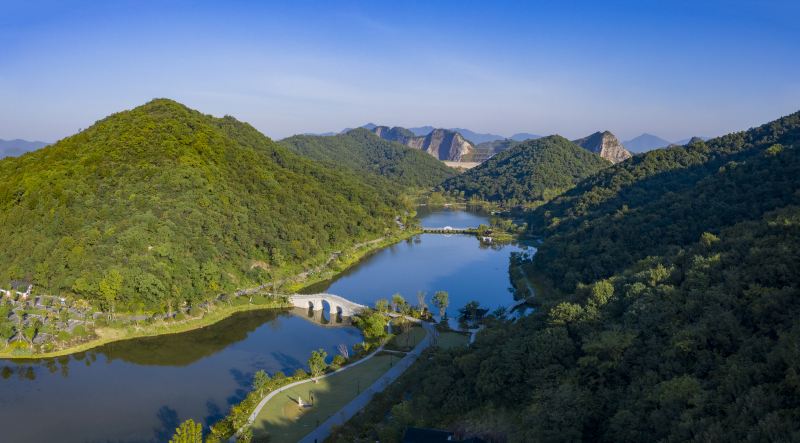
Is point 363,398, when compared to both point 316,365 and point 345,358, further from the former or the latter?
point 345,358

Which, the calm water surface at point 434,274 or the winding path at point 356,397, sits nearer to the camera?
the winding path at point 356,397

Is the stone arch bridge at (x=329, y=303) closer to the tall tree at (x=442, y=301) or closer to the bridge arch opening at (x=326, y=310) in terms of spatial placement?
the bridge arch opening at (x=326, y=310)

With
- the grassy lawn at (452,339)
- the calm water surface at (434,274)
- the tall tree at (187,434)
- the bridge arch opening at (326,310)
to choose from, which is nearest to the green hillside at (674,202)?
the calm water surface at (434,274)

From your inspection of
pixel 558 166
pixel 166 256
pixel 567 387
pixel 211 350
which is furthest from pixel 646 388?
pixel 558 166

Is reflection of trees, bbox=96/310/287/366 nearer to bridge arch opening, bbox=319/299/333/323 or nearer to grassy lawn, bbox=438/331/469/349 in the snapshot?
bridge arch opening, bbox=319/299/333/323

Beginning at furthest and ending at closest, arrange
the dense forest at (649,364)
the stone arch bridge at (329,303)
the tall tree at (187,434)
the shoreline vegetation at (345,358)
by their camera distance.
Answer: the stone arch bridge at (329,303) → the shoreline vegetation at (345,358) → the tall tree at (187,434) → the dense forest at (649,364)

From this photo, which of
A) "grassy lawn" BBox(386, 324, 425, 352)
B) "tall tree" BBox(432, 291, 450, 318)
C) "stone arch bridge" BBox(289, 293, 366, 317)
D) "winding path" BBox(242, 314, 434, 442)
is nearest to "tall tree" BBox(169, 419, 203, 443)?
"winding path" BBox(242, 314, 434, 442)

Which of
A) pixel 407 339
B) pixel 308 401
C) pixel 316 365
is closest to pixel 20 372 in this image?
pixel 316 365
